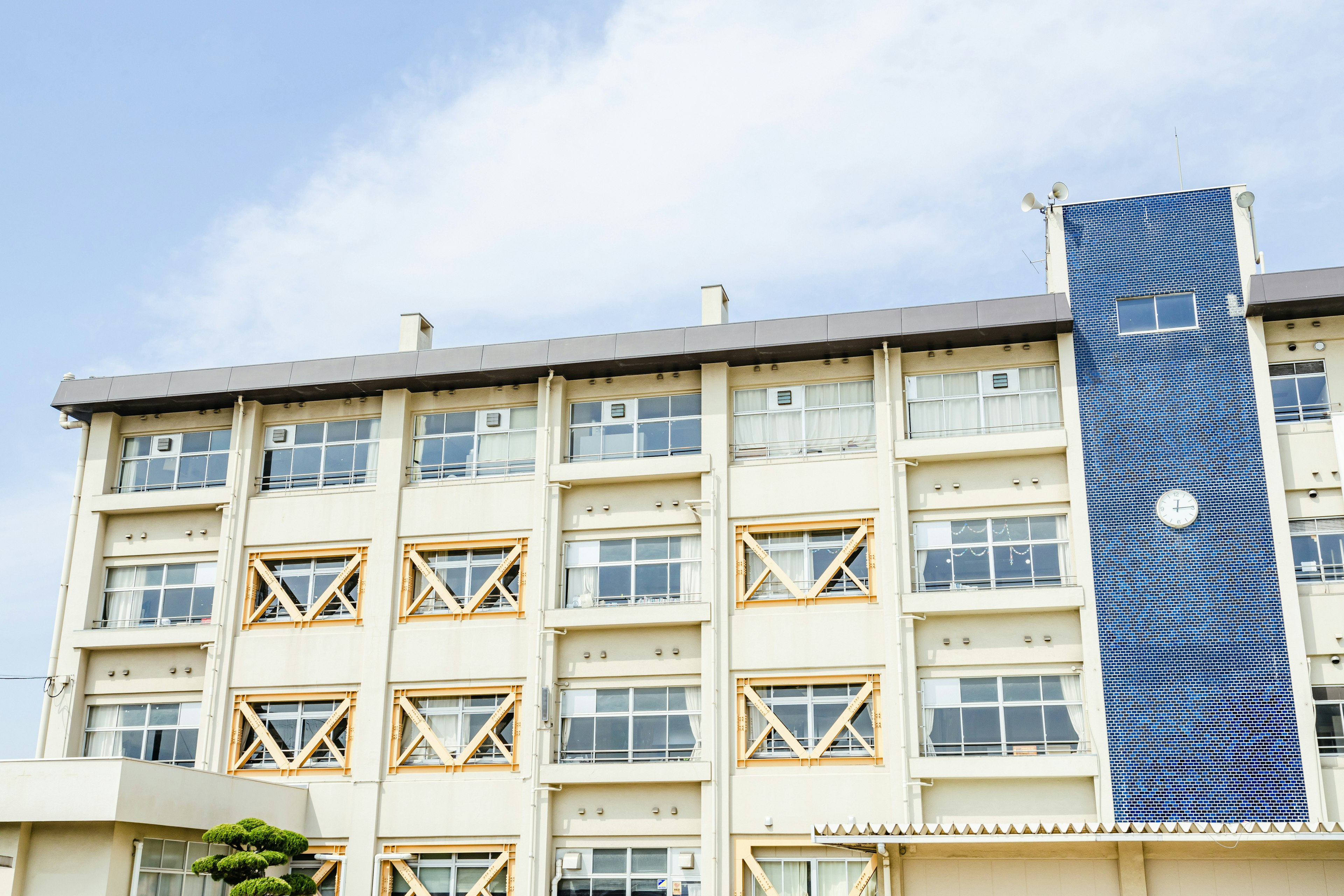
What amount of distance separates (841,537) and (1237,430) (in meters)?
7.61

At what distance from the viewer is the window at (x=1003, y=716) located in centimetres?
2341

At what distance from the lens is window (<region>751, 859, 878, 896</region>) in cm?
2333

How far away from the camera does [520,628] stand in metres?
26.0

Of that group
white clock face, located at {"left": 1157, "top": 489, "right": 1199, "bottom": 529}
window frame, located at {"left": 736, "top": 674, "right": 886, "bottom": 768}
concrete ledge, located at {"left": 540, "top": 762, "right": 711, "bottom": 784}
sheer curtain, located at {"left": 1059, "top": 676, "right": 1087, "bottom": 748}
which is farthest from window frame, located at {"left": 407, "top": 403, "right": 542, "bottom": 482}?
white clock face, located at {"left": 1157, "top": 489, "right": 1199, "bottom": 529}

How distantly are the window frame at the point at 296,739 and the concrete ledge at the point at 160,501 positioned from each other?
14.2ft

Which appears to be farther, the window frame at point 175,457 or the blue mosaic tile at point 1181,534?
the window frame at point 175,457

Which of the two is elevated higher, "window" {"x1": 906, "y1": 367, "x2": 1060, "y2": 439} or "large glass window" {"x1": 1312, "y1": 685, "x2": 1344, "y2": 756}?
"window" {"x1": 906, "y1": 367, "x2": 1060, "y2": 439}

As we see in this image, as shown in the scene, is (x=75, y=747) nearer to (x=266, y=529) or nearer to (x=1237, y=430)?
(x=266, y=529)

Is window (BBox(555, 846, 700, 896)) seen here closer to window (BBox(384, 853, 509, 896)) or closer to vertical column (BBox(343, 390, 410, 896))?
window (BBox(384, 853, 509, 896))

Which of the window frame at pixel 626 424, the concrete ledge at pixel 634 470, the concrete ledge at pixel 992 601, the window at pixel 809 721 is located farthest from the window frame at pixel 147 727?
the concrete ledge at pixel 992 601

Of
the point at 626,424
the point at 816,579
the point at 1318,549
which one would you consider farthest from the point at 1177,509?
the point at 626,424

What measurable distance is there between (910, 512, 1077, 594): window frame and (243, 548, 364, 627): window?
37.7 ft

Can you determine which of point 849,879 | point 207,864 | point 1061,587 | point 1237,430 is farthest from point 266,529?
point 1237,430

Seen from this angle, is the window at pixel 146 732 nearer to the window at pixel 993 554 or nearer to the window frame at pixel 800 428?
the window frame at pixel 800 428
